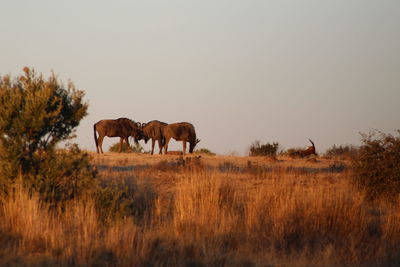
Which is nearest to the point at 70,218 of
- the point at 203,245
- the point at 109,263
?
the point at 109,263

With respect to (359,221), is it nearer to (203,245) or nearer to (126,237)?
(203,245)

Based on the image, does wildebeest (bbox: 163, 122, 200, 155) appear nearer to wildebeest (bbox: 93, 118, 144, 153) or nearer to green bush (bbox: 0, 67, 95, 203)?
wildebeest (bbox: 93, 118, 144, 153)

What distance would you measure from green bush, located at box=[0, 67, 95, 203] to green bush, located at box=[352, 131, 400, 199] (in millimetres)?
7150

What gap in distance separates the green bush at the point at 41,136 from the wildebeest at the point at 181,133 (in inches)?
727

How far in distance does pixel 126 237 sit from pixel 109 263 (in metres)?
0.54

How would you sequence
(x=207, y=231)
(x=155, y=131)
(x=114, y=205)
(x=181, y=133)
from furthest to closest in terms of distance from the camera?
(x=155, y=131), (x=181, y=133), (x=114, y=205), (x=207, y=231)

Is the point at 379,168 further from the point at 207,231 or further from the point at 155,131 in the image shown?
the point at 155,131

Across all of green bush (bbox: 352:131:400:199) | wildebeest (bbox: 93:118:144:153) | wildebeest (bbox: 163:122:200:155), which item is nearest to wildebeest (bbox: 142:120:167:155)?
wildebeest (bbox: 93:118:144:153)

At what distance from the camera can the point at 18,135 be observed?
9.81 m

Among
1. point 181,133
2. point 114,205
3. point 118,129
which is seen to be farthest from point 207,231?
point 118,129

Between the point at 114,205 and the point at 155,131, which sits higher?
the point at 155,131

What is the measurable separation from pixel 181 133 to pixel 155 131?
240cm

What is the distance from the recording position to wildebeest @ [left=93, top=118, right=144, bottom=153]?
1169 inches

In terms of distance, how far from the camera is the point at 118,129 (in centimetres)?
3019
